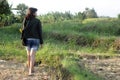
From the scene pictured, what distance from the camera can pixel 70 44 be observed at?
18.6 metres

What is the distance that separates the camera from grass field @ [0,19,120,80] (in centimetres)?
1173

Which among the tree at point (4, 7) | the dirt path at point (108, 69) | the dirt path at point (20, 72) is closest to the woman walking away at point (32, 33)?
the dirt path at point (20, 72)

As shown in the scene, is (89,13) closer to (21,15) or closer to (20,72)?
(21,15)

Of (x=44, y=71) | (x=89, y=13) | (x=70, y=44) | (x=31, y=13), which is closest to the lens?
(x=31, y=13)

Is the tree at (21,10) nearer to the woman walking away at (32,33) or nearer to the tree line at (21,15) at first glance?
the tree line at (21,15)

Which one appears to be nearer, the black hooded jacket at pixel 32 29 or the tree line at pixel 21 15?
the black hooded jacket at pixel 32 29

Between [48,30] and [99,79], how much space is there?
1388 centimetres

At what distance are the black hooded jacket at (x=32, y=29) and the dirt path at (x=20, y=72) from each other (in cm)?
103

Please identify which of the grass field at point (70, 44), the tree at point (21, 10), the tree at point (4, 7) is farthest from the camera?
the tree at point (21, 10)

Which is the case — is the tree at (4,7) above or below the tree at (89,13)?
above

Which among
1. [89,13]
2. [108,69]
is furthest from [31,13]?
[89,13]

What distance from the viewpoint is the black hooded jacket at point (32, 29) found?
10453 millimetres

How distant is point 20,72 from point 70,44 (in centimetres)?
751

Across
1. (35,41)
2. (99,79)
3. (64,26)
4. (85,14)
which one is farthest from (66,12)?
(99,79)
